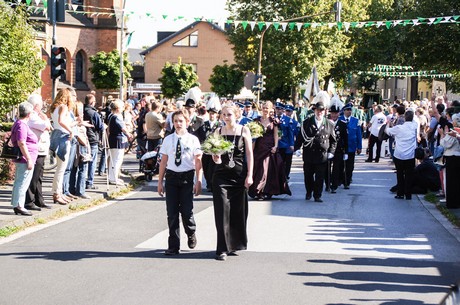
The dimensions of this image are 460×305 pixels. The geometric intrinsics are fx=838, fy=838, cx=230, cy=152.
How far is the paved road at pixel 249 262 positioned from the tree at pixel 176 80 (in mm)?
73738

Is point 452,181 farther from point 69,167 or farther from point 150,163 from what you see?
point 150,163

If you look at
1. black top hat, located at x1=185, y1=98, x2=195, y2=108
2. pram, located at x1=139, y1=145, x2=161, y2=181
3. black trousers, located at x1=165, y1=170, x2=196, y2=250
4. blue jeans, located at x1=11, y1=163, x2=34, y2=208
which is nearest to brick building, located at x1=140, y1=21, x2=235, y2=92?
pram, located at x1=139, y1=145, x2=161, y2=181

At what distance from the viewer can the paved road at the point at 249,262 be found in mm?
7664

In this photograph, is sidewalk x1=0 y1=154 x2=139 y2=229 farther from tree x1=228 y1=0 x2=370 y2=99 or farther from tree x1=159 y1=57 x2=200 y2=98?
tree x1=159 y1=57 x2=200 y2=98

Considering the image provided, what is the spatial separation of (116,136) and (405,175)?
5984mm

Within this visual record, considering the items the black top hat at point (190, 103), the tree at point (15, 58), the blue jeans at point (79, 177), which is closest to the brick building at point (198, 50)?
the black top hat at point (190, 103)

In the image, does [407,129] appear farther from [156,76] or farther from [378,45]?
[156,76]

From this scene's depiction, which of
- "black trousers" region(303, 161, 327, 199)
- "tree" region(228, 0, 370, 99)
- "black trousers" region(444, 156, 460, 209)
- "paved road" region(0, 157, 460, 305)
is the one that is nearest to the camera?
"paved road" region(0, 157, 460, 305)

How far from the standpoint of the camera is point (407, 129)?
1697cm

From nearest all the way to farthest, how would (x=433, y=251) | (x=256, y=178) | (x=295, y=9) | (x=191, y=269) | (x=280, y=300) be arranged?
(x=280, y=300) < (x=191, y=269) < (x=433, y=251) < (x=256, y=178) < (x=295, y=9)

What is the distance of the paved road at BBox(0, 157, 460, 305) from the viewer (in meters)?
7.66

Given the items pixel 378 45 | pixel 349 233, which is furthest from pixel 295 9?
pixel 349 233

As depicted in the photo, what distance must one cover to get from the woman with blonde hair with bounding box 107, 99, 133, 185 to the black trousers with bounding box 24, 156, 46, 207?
12.4 ft

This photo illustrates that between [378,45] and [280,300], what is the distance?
67.3 metres
